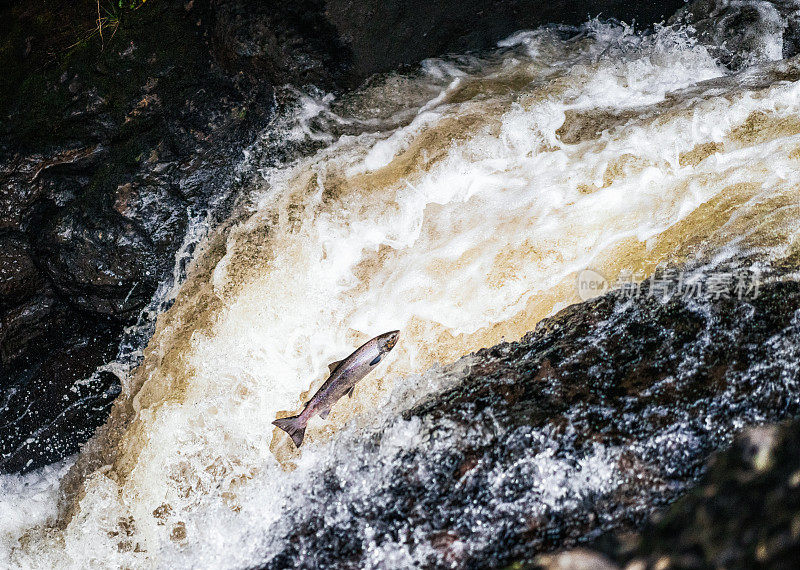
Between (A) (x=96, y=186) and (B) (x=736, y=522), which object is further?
(A) (x=96, y=186)

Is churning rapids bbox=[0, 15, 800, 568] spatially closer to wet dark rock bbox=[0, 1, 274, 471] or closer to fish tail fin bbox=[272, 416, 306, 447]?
fish tail fin bbox=[272, 416, 306, 447]

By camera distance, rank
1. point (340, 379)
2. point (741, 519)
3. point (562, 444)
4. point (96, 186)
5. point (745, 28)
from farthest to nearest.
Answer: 1. point (745, 28)
2. point (96, 186)
3. point (340, 379)
4. point (562, 444)
5. point (741, 519)

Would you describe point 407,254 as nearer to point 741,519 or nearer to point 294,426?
point 294,426

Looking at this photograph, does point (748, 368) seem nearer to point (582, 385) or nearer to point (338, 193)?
point (582, 385)

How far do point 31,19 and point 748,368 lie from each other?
5874 millimetres

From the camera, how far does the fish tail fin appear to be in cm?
365

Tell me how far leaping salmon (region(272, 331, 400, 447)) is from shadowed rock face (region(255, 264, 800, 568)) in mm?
501

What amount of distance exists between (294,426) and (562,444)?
1.75m

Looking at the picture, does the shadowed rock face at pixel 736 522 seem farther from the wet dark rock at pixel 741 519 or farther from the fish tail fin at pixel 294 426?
the fish tail fin at pixel 294 426

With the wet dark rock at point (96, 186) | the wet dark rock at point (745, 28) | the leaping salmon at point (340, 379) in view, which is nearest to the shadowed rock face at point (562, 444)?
the leaping salmon at point (340, 379)

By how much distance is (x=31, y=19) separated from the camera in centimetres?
477

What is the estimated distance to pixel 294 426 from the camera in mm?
3660

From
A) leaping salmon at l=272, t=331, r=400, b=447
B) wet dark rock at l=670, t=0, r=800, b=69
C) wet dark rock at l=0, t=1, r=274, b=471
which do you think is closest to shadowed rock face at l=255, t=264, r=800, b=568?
leaping salmon at l=272, t=331, r=400, b=447

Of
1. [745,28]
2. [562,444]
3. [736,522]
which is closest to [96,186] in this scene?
[562,444]
